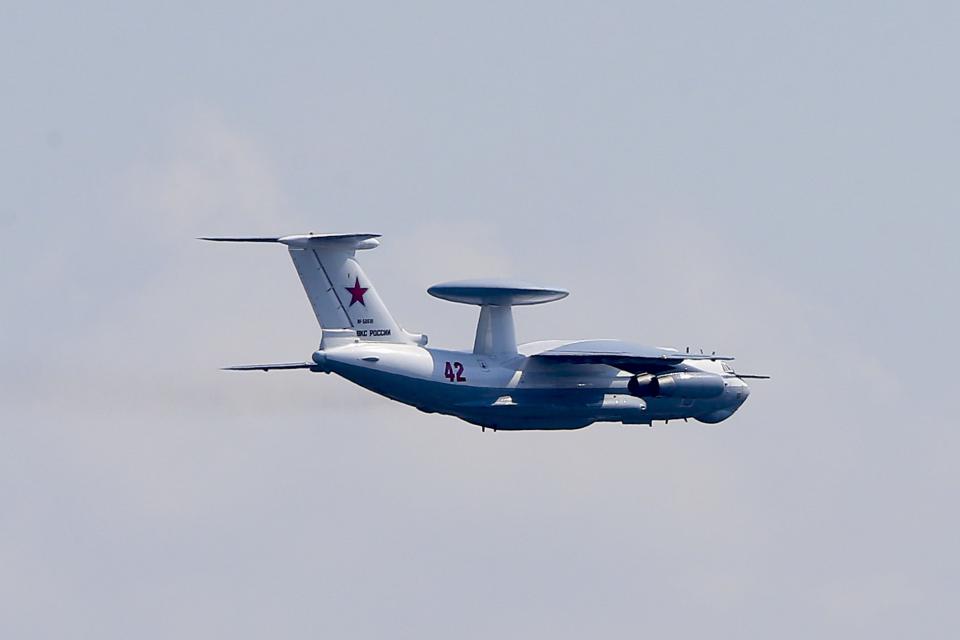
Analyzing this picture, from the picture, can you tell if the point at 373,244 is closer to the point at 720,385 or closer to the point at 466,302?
the point at 466,302

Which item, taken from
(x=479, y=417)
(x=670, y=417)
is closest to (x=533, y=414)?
(x=479, y=417)

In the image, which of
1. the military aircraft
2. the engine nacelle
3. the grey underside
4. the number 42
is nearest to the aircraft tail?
the military aircraft

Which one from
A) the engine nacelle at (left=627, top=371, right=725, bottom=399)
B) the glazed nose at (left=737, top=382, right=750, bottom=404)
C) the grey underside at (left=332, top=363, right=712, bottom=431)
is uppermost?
the glazed nose at (left=737, top=382, right=750, bottom=404)

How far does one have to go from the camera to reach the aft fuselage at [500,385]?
43312mm

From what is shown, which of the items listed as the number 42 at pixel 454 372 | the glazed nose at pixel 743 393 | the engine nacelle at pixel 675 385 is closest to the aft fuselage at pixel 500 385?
the number 42 at pixel 454 372

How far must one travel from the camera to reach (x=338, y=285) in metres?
43.5

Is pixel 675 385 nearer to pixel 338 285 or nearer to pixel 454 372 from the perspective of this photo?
pixel 454 372

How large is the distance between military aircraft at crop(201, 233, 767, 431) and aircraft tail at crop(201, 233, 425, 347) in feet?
0.06

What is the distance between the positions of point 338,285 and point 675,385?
7.07m

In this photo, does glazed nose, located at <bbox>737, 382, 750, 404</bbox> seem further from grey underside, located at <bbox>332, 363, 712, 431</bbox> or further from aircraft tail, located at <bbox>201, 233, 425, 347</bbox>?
aircraft tail, located at <bbox>201, 233, 425, 347</bbox>

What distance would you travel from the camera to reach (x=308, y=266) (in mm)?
43406

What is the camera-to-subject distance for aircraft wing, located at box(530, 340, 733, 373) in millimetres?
45094

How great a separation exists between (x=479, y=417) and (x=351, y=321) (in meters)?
3.48

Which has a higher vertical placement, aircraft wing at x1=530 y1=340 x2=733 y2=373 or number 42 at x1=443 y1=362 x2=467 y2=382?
aircraft wing at x1=530 y1=340 x2=733 y2=373
